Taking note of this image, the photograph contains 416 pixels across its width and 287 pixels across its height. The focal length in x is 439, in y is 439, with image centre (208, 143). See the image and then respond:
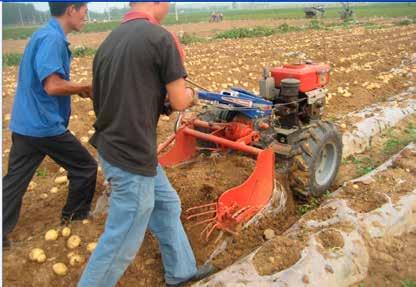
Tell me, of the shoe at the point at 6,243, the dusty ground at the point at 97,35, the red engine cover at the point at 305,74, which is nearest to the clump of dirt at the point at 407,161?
the red engine cover at the point at 305,74

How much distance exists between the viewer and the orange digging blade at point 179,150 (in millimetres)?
4082

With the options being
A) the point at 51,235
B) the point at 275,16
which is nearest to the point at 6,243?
the point at 51,235

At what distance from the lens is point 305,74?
156 inches

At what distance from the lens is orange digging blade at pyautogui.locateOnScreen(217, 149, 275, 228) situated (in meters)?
3.25

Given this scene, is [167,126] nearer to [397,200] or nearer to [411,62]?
[397,200]

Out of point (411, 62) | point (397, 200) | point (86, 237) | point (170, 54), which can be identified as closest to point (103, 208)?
point (86, 237)

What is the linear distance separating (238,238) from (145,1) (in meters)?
1.91

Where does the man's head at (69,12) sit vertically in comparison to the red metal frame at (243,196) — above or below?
above

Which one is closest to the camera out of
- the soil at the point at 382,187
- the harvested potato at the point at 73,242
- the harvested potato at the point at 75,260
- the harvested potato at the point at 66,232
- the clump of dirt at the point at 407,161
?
the harvested potato at the point at 75,260

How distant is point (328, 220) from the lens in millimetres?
3373

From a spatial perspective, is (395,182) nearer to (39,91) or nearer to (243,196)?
(243,196)

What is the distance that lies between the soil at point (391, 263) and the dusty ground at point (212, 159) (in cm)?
51

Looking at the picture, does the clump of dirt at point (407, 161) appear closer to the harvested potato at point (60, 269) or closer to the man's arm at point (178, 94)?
the man's arm at point (178, 94)

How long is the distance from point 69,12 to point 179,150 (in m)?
1.57
